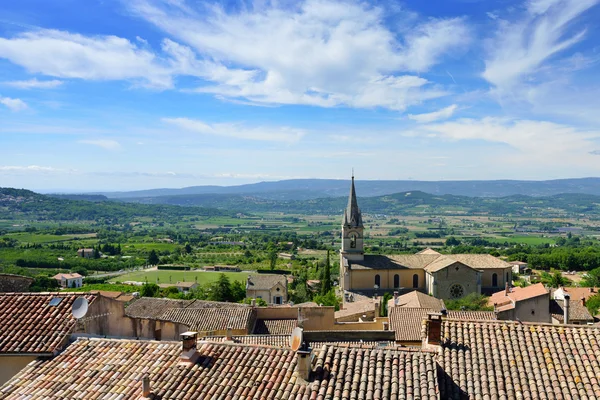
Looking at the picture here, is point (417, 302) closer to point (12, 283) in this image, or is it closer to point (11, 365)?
point (12, 283)

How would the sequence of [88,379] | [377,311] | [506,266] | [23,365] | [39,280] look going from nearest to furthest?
[88,379], [23,365], [377,311], [506,266], [39,280]

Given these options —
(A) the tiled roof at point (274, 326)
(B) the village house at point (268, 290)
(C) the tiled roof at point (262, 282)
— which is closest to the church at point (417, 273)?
(B) the village house at point (268, 290)

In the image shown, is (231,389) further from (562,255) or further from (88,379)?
(562,255)

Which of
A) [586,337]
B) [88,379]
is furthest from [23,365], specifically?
[586,337]

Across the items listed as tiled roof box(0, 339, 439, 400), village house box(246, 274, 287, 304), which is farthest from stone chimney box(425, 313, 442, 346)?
village house box(246, 274, 287, 304)

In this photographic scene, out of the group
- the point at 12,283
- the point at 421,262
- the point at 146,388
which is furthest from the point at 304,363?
the point at 421,262

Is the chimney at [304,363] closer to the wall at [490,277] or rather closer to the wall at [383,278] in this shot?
the wall at [383,278]

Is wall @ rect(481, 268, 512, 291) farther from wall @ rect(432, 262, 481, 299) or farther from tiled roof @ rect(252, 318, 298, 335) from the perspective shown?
tiled roof @ rect(252, 318, 298, 335)
